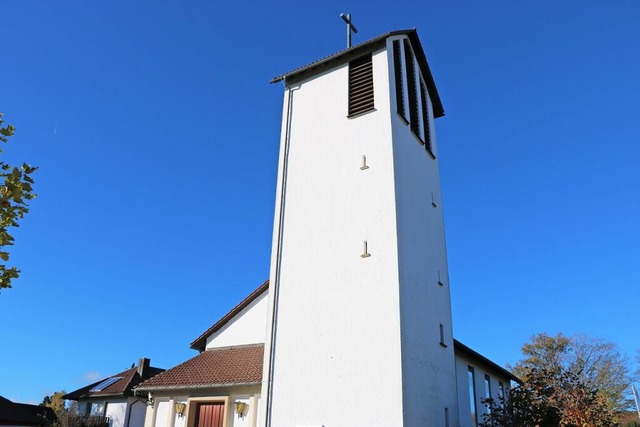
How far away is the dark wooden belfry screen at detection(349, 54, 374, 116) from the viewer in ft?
56.2

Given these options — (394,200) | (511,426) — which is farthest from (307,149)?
(511,426)

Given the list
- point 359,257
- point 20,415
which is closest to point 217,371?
point 359,257

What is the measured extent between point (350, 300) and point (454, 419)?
16.2 ft

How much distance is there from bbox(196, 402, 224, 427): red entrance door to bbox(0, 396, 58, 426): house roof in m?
21.7

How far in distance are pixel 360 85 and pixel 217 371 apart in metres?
10.6

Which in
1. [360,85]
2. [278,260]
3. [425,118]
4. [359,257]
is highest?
[425,118]

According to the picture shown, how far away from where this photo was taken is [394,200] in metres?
14.8

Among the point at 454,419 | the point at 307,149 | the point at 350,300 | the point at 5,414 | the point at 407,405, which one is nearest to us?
the point at 407,405

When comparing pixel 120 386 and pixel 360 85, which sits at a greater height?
pixel 360 85

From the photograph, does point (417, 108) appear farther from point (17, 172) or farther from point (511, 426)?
point (17, 172)

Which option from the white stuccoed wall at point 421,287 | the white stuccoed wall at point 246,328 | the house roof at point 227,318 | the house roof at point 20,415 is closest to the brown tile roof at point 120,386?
the house roof at point 20,415

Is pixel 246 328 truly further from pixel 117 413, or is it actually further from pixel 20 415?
pixel 20 415

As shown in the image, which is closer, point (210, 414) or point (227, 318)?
point (210, 414)

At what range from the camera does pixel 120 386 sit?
29.5m
